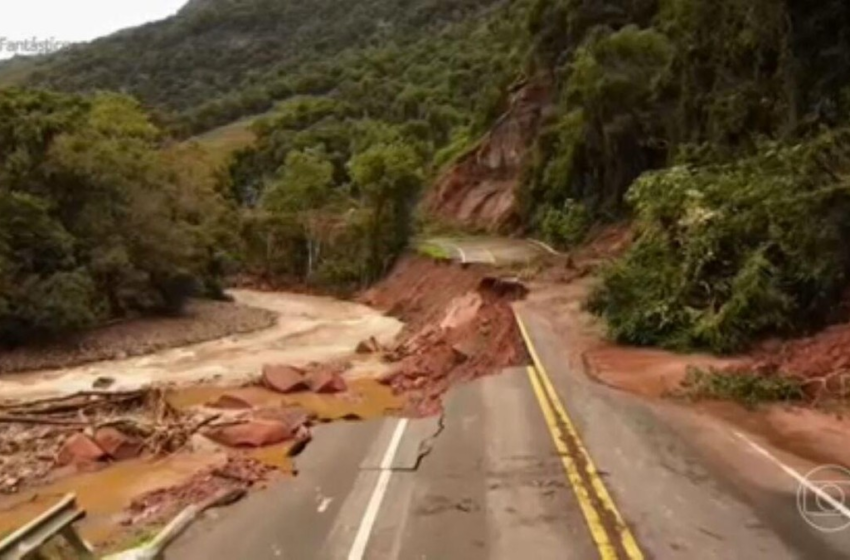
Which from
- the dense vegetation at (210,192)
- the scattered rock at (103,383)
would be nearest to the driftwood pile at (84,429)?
the scattered rock at (103,383)

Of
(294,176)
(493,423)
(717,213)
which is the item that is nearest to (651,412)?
(493,423)

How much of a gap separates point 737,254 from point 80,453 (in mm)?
15015

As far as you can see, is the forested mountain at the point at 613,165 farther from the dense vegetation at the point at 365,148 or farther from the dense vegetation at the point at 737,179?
the dense vegetation at the point at 365,148

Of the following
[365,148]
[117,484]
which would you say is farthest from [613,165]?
[365,148]

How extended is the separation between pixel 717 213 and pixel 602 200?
2661cm

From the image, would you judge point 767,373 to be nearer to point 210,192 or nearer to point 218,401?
point 218,401

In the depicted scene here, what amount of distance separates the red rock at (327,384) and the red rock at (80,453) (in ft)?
23.1

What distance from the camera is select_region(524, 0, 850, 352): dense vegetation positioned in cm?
2103

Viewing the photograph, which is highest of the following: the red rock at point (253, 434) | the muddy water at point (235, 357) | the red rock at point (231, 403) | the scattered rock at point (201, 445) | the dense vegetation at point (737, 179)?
the dense vegetation at point (737, 179)

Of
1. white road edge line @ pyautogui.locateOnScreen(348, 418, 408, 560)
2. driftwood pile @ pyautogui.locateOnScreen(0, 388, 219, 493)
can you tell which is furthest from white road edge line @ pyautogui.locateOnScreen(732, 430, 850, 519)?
driftwood pile @ pyautogui.locateOnScreen(0, 388, 219, 493)

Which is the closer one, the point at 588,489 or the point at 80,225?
the point at 588,489

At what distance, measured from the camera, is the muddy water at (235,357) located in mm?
31312

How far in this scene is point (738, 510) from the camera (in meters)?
11.2

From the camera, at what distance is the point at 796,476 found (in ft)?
41.4
